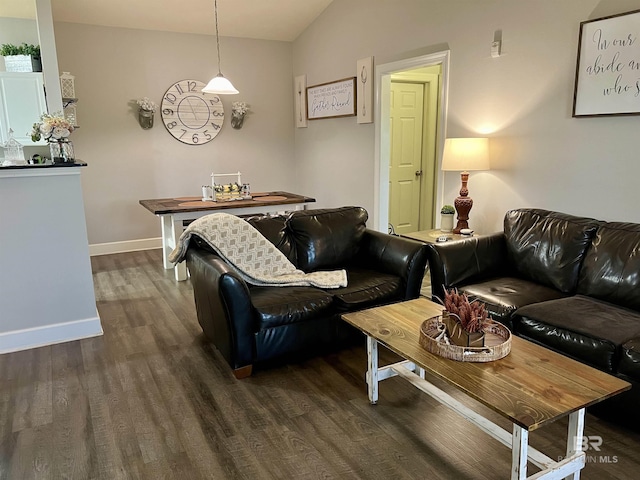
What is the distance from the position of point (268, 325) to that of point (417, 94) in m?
4.16

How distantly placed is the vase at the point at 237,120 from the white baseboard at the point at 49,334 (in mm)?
3723

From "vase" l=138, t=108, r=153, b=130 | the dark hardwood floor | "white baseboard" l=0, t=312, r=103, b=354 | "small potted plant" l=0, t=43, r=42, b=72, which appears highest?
"small potted plant" l=0, t=43, r=42, b=72

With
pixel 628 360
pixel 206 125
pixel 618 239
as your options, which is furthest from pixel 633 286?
pixel 206 125

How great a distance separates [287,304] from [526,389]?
1.46 m

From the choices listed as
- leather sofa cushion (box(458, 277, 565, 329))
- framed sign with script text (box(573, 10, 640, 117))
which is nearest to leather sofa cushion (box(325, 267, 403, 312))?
leather sofa cushion (box(458, 277, 565, 329))

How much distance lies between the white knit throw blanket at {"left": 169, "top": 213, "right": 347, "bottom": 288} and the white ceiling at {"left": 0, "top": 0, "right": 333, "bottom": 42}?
3304mm

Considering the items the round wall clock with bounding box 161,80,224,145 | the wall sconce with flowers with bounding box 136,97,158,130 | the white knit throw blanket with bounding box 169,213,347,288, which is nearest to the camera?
the white knit throw blanket with bounding box 169,213,347,288

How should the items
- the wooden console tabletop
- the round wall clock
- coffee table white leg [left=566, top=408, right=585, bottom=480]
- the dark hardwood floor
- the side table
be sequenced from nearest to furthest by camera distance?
coffee table white leg [left=566, top=408, right=585, bottom=480] < the dark hardwood floor < the side table < the wooden console tabletop < the round wall clock

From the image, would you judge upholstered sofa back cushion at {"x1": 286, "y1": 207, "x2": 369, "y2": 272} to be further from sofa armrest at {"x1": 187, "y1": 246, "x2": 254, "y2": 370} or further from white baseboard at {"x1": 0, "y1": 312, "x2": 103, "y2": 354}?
white baseboard at {"x1": 0, "y1": 312, "x2": 103, "y2": 354}

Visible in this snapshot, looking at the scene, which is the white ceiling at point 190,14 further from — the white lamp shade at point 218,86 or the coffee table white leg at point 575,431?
the coffee table white leg at point 575,431

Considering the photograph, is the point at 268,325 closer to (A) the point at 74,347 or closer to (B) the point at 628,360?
(A) the point at 74,347

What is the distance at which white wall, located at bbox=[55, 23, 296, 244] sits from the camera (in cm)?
561

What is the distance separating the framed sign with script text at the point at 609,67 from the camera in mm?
2949

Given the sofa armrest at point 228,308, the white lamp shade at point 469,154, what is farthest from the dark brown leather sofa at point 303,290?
the white lamp shade at point 469,154
